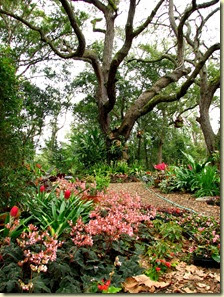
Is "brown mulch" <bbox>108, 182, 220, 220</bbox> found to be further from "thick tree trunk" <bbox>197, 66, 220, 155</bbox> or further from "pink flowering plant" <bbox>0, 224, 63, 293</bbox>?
"thick tree trunk" <bbox>197, 66, 220, 155</bbox>

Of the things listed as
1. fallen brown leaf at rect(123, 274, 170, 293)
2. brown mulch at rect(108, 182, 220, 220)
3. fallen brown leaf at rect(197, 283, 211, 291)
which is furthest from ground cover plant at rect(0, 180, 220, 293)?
brown mulch at rect(108, 182, 220, 220)

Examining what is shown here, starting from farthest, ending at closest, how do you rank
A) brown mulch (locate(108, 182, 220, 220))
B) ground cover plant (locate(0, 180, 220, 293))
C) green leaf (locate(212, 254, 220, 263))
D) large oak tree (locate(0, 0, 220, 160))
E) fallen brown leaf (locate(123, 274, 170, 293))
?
large oak tree (locate(0, 0, 220, 160))
brown mulch (locate(108, 182, 220, 220))
green leaf (locate(212, 254, 220, 263))
fallen brown leaf (locate(123, 274, 170, 293))
ground cover plant (locate(0, 180, 220, 293))

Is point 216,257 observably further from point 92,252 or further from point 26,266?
point 26,266

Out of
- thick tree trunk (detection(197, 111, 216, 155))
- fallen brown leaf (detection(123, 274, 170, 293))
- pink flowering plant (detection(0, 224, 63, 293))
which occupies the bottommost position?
fallen brown leaf (detection(123, 274, 170, 293))

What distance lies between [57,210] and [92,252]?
2.40 ft

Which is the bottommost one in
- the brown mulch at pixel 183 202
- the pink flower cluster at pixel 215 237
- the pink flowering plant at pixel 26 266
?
the pink flowering plant at pixel 26 266

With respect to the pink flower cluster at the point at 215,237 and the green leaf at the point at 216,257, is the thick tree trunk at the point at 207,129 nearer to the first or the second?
the pink flower cluster at the point at 215,237

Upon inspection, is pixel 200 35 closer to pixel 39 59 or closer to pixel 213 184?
pixel 39 59

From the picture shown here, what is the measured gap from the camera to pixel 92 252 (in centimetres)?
167

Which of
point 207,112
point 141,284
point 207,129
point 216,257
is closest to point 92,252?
point 141,284

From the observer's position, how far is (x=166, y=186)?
4.75 m

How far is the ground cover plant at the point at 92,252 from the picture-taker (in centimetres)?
145

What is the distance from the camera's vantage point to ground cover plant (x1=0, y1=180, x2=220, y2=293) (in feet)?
4.74

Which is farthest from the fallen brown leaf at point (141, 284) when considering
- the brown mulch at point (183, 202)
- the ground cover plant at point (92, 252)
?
the brown mulch at point (183, 202)
